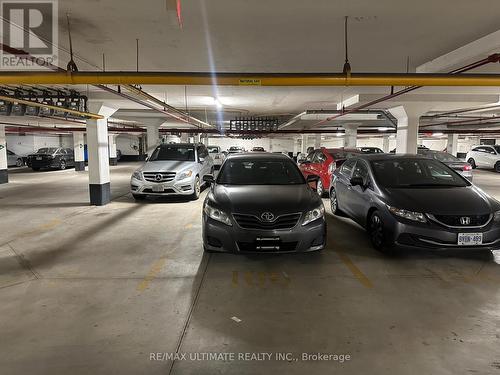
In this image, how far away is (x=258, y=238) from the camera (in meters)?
3.98

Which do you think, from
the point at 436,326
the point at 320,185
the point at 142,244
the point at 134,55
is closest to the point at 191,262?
the point at 142,244

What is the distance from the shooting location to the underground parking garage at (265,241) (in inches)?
104

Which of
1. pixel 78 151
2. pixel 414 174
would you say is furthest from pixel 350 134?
pixel 78 151

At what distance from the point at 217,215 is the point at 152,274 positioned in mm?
1034

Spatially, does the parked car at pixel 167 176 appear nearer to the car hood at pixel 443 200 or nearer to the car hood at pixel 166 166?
the car hood at pixel 166 166

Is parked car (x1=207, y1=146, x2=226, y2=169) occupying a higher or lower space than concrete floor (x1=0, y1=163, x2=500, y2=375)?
higher

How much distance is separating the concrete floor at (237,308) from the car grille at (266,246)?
31cm

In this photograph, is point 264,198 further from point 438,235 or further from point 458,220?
point 458,220

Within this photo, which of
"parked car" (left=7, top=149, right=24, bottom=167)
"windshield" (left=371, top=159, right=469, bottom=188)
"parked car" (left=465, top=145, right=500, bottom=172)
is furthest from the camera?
"parked car" (left=7, top=149, right=24, bottom=167)

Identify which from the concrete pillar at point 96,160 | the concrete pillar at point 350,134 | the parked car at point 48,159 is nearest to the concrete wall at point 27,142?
the parked car at point 48,159

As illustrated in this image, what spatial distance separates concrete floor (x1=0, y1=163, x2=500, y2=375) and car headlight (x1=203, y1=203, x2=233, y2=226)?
24.1 inches

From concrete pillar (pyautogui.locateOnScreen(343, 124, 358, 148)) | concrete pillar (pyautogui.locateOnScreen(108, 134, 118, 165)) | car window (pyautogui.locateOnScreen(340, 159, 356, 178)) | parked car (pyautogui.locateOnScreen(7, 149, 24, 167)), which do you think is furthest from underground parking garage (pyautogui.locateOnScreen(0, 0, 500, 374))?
parked car (pyautogui.locateOnScreen(7, 149, 24, 167))

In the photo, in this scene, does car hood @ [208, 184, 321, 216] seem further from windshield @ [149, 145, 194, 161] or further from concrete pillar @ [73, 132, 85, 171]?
concrete pillar @ [73, 132, 85, 171]

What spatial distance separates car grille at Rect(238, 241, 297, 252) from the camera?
4.01 metres
